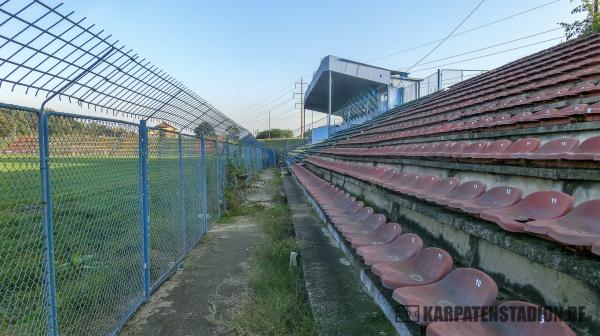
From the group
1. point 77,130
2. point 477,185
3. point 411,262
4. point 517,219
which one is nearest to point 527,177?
point 477,185

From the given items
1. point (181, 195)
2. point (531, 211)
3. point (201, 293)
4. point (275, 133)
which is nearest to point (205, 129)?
point (181, 195)

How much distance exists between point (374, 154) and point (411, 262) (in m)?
4.52

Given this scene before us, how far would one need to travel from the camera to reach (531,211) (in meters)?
2.31

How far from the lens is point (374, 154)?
706 centimetres

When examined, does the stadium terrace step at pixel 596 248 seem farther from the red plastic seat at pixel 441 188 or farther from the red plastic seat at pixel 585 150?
the red plastic seat at pixel 441 188

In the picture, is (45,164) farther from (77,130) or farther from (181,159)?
(181,159)

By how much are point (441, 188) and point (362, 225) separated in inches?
38.5

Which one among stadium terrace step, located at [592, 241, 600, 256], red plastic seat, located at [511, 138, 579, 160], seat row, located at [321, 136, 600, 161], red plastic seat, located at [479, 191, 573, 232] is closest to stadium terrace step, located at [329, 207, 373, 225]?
seat row, located at [321, 136, 600, 161]

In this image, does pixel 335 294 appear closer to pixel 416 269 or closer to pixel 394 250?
pixel 394 250

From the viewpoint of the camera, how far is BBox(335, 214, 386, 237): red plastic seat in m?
3.94

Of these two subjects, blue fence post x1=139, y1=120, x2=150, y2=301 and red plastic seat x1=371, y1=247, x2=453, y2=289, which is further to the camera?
blue fence post x1=139, y1=120, x2=150, y2=301

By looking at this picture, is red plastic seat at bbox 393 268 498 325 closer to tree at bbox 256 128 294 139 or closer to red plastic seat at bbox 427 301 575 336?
red plastic seat at bbox 427 301 575 336

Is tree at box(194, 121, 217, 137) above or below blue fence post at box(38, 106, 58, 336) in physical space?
above

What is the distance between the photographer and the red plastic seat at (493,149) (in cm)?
337
